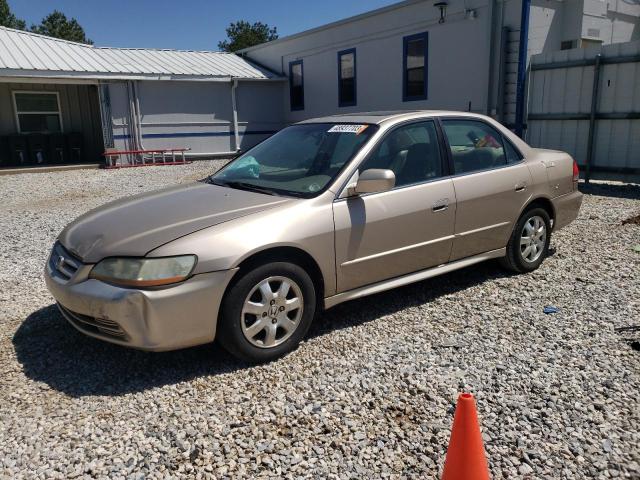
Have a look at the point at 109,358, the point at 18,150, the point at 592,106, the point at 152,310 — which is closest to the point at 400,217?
the point at 152,310

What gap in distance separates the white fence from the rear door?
6293 mm

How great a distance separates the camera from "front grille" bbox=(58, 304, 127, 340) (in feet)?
10.8

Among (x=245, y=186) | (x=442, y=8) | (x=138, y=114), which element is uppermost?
(x=442, y=8)

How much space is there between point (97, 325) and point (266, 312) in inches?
41.2

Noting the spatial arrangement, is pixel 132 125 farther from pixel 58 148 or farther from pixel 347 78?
pixel 347 78

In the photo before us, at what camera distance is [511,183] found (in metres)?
4.96

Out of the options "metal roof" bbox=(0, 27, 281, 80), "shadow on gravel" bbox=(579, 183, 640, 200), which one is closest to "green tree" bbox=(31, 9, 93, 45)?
"metal roof" bbox=(0, 27, 281, 80)

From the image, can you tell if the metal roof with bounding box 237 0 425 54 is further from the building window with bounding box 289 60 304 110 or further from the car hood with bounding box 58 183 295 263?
the car hood with bounding box 58 183 295 263

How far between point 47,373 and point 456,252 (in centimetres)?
321

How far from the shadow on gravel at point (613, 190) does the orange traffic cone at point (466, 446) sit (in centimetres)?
891

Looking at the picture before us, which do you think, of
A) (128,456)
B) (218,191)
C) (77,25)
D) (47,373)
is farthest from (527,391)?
(77,25)

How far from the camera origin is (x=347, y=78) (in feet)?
56.5

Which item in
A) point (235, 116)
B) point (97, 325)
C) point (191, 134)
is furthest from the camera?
point (235, 116)

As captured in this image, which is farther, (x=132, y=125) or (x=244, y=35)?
(x=244, y=35)
